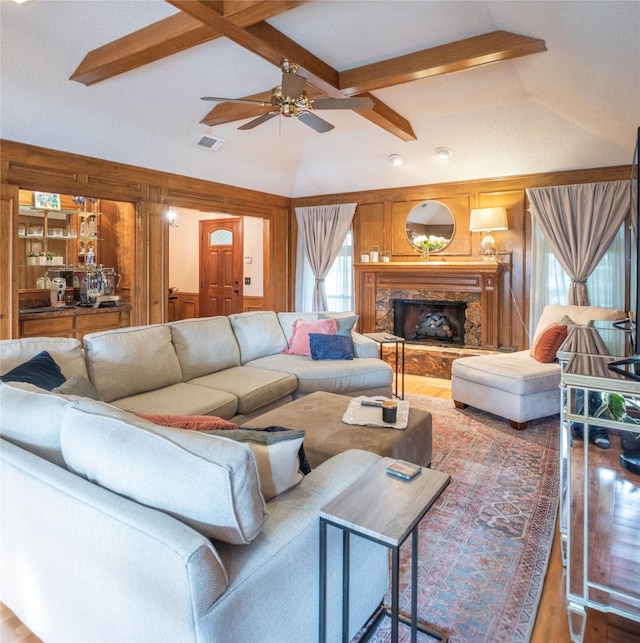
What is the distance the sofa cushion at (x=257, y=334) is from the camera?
13.8 feet

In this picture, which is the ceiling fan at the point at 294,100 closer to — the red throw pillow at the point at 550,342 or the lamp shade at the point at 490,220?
the red throw pillow at the point at 550,342

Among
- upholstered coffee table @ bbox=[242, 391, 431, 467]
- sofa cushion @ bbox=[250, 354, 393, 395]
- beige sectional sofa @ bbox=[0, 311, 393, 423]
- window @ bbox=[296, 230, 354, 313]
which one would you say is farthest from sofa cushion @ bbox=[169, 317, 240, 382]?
window @ bbox=[296, 230, 354, 313]

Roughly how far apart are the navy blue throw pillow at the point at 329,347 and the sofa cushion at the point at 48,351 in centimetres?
204

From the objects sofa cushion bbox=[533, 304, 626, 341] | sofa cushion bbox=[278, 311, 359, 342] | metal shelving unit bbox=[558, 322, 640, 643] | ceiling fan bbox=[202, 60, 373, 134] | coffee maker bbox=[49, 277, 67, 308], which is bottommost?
metal shelving unit bbox=[558, 322, 640, 643]

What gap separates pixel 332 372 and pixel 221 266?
474 centimetres

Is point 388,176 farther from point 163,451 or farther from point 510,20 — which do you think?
point 163,451

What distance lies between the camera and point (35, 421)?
150cm

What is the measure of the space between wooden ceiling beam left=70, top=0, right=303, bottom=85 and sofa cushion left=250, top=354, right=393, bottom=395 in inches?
99.3

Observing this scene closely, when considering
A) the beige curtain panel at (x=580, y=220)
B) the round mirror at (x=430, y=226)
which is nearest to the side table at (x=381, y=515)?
the beige curtain panel at (x=580, y=220)

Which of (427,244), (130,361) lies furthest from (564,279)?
(130,361)

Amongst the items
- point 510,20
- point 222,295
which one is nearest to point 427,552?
point 510,20

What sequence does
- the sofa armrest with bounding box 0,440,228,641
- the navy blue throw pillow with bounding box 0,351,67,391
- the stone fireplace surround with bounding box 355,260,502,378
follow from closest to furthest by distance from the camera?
the sofa armrest with bounding box 0,440,228,641 < the navy blue throw pillow with bounding box 0,351,67,391 < the stone fireplace surround with bounding box 355,260,502,378

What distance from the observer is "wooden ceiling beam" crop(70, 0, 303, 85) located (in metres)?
2.58

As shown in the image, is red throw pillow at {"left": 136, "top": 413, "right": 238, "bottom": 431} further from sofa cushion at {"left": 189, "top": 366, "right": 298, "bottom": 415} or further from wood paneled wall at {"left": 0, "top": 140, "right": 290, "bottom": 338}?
wood paneled wall at {"left": 0, "top": 140, "right": 290, "bottom": 338}
